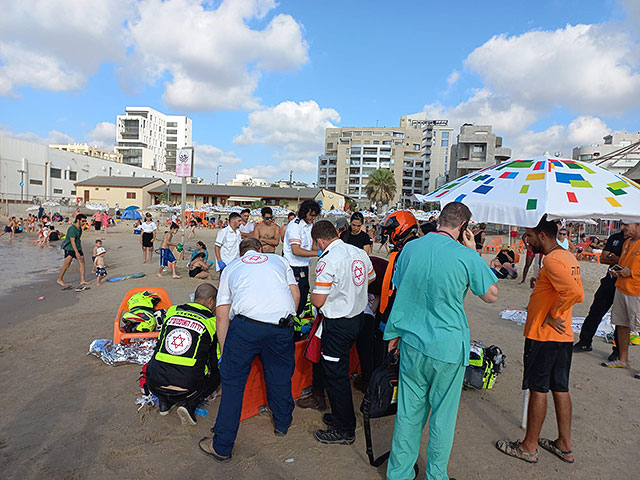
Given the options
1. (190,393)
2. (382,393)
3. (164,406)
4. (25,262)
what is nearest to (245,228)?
(164,406)

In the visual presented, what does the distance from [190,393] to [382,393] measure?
1.78 meters

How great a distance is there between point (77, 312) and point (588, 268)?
17.3 metres

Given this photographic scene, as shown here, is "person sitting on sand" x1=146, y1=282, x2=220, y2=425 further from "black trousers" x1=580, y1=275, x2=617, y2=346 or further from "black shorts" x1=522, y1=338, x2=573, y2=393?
"black trousers" x1=580, y1=275, x2=617, y2=346

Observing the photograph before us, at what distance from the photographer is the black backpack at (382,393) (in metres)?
2.77

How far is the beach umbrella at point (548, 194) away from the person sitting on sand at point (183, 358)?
8.65 ft

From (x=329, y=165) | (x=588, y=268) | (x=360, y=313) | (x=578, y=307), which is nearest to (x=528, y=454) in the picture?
(x=360, y=313)

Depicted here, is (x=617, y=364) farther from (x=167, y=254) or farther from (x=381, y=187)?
(x=381, y=187)

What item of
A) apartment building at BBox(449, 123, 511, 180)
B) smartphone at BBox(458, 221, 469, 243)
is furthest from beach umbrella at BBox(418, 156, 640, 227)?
apartment building at BBox(449, 123, 511, 180)

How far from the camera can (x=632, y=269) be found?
4.82m

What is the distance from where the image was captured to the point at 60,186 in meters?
57.2

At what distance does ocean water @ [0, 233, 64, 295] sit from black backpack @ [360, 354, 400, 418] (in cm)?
1051

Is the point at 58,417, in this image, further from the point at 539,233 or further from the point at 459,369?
the point at 539,233

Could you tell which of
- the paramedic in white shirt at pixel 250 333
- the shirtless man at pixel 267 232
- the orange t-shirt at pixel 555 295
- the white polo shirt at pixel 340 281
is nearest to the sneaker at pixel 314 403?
the paramedic in white shirt at pixel 250 333

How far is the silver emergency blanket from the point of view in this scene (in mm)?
4699
